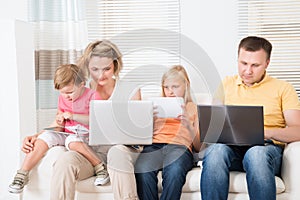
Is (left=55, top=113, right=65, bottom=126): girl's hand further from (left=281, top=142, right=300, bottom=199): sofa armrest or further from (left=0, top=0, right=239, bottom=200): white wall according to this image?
(left=281, top=142, right=300, bottom=199): sofa armrest

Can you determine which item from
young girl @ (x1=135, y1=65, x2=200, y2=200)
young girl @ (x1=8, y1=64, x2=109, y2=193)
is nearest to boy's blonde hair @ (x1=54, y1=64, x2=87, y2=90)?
young girl @ (x1=8, y1=64, x2=109, y2=193)

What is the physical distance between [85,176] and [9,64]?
2.95ft

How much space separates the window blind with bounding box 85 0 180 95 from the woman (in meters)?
1.04

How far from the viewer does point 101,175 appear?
268cm

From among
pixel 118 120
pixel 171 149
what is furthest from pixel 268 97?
pixel 118 120

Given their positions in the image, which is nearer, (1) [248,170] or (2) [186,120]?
(1) [248,170]

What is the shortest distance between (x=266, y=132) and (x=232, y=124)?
0.24 m

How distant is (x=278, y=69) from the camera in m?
4.02

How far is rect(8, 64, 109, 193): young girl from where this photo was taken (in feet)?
8.96

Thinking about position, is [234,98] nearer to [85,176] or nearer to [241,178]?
[241,178]

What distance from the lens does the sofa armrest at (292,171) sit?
253 centimetres

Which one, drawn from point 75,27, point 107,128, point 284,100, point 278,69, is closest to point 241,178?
point 284,100

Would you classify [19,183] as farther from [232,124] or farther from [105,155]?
Result: [232,124]

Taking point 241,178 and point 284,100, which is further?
point 284,100
